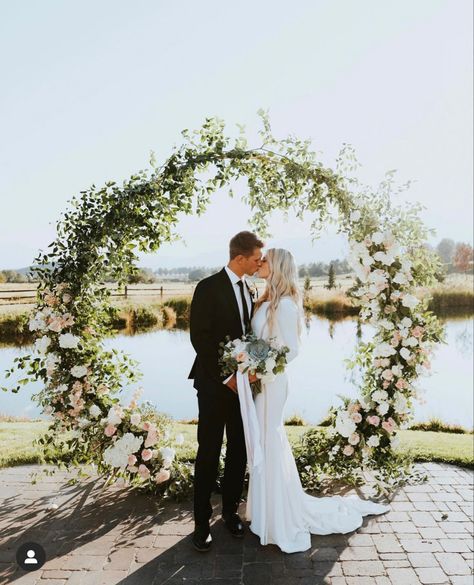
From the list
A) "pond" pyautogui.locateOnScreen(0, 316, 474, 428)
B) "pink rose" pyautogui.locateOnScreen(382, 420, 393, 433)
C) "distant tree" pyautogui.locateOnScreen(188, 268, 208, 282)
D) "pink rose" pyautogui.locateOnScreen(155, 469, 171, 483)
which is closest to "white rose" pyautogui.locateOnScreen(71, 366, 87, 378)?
"pink rose" pyautogui.locateOnScreen(155, 469, 171, 483)

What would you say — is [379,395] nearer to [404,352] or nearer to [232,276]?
[404,352]

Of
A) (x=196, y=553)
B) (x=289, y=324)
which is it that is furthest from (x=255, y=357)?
(x=196, y=553)

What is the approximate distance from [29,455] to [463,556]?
14.4ft

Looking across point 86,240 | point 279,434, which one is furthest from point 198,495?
point 86,240

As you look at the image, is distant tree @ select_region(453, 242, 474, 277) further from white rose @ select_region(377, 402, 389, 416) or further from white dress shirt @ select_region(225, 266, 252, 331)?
white dress shirt @ select_region(225, 266, 252, 331)

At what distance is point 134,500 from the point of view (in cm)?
485

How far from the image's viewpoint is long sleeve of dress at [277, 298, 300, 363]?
3760 millimetres

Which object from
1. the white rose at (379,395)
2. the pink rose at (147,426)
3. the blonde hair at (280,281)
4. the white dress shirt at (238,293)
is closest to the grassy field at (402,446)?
the white rose at (379,395)

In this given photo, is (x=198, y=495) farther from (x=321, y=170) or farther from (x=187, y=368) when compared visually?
(x=187, y=368)

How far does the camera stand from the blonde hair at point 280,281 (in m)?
3.79

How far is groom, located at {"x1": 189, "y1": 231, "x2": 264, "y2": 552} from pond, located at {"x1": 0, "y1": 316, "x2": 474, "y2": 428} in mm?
5520

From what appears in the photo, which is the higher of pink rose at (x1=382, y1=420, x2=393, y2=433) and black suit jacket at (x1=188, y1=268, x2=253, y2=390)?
black suit jacket at (x1=188, y1=268, x2=253, y2=390)

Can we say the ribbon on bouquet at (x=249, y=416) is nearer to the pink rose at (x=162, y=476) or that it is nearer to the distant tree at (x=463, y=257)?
the pink rose at (x=162, y=476)

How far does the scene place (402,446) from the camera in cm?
623
